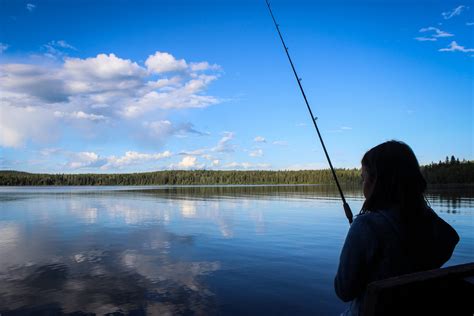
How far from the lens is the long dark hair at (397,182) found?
2932 millimetres

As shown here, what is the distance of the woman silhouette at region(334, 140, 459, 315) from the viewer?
283cm

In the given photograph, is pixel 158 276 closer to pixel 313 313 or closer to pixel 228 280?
pixel 228 280

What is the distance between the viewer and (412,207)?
2.92 meters

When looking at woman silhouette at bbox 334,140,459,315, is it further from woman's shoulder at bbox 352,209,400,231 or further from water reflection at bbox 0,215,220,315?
water reflection at bbox 0,215,220,315

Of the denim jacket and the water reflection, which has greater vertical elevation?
the denim jacket

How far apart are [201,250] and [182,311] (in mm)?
7046

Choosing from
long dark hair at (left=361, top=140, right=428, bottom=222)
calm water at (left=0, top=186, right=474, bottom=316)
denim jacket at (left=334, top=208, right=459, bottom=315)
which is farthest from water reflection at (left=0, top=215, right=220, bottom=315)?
long dark hair at (left=361, top=140, right=428, bottom=222)

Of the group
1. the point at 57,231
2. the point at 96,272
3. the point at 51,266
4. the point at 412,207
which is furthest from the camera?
the point at 57,231

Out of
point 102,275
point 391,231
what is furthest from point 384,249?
point 102,275

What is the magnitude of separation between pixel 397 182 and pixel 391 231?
41 cm

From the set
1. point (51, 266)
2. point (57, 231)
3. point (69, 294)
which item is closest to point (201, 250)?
point (51, 266)

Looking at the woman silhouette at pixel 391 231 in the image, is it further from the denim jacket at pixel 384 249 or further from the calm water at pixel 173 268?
the calm water at pixel 173 268

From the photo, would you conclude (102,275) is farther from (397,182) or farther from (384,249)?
(397,182)

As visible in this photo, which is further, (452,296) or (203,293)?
(203,293)
